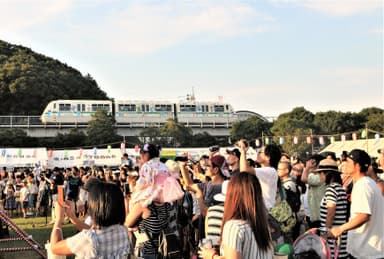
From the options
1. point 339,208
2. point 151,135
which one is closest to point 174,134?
point 151,135

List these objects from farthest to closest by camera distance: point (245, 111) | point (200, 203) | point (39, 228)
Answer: point (245, 111) → point (39, 228) → point (200, 203)

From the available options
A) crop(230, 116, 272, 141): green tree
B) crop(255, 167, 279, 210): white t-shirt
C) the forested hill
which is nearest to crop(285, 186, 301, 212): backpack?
crop(255, 167, 279, 210): white t-shirt

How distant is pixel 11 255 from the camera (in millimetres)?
8055

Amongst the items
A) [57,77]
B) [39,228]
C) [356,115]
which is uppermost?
[57,77]

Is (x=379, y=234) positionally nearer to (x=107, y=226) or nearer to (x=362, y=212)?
(x=362, y=212)

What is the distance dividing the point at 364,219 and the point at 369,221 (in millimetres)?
126

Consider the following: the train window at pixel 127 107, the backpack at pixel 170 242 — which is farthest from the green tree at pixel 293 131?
the backpack at pixel 170 242

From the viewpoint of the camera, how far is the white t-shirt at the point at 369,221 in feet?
11.5

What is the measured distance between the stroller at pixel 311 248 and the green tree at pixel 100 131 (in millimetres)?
43324

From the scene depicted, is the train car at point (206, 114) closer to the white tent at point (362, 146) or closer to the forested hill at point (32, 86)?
the forested hill at point (32, 86)

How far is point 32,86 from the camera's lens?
61188mm

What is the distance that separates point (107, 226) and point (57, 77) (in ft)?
224

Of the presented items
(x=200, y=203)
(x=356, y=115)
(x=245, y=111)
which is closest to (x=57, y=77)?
(x=245, y=111)

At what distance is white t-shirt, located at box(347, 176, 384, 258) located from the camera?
349 cm
